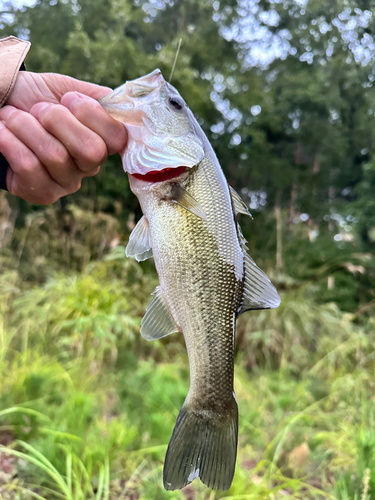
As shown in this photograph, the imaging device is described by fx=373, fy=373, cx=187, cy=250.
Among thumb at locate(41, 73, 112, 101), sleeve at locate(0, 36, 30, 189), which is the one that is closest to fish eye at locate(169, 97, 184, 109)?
thumb at locate(41, 73, 112, 101)

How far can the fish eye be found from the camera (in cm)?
149

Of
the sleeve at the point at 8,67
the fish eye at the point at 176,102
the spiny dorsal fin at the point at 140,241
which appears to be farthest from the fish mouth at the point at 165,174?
the sleeve at the point at 8,67

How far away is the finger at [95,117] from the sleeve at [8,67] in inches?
11.4

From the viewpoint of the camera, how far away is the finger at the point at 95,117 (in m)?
1.44

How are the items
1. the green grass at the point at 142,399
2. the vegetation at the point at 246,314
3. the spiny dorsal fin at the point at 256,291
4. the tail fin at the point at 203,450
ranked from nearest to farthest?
the tail fin at the point at 203,450 < the spiny dorsal fin at the point at 256,291 < the green grass at the point at 142,399 < the vegetation at the point at 246,314

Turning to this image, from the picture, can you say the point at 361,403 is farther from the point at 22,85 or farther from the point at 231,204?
the point at 22,85

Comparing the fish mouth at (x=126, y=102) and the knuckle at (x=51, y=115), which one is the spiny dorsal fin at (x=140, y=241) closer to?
the fish mouth at (x=126, y=102)

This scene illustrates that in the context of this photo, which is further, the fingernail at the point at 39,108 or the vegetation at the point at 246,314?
the vegetation at the point at 246,314

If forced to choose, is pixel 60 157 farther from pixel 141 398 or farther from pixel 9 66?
pixel 141 398

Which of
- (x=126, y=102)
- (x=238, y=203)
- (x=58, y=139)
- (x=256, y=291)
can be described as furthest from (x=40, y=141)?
(x=256, y=291)

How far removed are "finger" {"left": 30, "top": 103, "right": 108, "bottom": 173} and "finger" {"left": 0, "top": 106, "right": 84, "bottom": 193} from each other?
0.08 feet

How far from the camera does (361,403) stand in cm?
307

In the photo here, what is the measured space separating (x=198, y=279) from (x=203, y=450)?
0.54m

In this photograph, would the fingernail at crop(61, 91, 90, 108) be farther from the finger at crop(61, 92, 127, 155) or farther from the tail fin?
the tail fin
